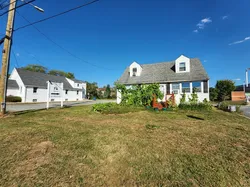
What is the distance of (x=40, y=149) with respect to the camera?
Result: 10.3ft

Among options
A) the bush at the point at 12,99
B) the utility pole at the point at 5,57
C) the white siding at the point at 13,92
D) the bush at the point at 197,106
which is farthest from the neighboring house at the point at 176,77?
the white siding at the point at 13,92

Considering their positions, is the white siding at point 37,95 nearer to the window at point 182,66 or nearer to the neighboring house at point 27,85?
the neighboring house at point 27,85

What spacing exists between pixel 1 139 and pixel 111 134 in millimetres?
3526

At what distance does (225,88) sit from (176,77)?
23259mm

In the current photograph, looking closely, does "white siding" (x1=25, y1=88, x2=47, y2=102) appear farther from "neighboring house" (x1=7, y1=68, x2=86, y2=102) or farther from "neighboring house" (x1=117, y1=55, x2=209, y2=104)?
"neighboring house" (x1=117, y1=55, x2=209, y2=104)

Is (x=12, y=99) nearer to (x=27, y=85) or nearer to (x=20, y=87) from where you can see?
(x=27, y=85)

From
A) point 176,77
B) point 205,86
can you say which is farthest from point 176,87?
point 205,86

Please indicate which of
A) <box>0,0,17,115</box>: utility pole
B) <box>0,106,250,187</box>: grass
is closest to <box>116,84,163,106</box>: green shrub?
<box>0,106,250,187</box>: grass

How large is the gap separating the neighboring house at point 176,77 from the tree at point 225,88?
65.9 feet

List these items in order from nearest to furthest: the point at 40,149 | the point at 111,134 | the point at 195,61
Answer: the point at 40,149, the point at 111,134, the point at 195,61

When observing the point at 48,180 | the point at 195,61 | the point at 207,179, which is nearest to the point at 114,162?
the point at 48,180

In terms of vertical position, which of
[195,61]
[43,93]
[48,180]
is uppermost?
[195,61]

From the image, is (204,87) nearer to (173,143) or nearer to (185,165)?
(173,143)

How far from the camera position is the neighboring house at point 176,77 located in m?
12.4
